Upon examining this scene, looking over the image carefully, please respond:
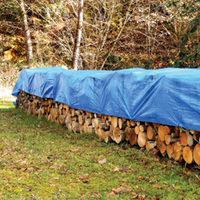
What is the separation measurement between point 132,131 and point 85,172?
64.6 inches

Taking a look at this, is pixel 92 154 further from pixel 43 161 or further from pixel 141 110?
pixel 141 110

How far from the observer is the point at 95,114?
7023 millimetres

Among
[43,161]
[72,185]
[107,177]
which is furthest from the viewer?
[43,161]

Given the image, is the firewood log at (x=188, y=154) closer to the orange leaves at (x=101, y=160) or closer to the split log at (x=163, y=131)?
the split log at (x=163, y=131)

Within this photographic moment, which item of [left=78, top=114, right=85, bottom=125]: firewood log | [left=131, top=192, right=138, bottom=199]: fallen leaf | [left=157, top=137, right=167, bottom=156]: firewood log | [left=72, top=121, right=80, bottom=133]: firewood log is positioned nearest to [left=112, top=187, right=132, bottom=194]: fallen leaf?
[left=131, top=192, right=138, bottom=199]: fallen leaf

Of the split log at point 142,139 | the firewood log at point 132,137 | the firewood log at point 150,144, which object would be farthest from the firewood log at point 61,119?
the firewood log at point 150,144

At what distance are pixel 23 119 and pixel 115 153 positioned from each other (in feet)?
18.2

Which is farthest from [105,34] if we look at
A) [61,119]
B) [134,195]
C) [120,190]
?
[134,195]

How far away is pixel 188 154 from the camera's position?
4527 millimetres

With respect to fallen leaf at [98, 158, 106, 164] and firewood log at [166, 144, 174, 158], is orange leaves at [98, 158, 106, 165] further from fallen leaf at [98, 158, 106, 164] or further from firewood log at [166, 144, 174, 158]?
firewood log at [166, 144, 174, 158]

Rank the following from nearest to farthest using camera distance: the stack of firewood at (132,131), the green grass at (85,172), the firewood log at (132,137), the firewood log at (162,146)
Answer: the green grass at (85,172) → the stack of firewood at (132,131) → the firewood log at (162,146) → the firewood log at (132,137)

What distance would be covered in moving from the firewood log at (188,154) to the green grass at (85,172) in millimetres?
162

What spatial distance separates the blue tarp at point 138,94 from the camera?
4.52 metres

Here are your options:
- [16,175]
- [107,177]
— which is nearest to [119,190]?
[107,177]
